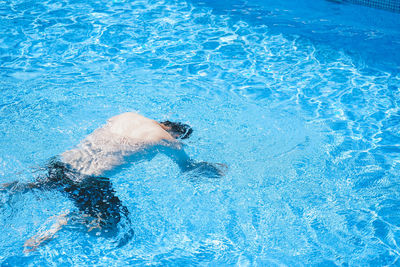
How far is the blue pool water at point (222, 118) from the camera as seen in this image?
3658 millimetres

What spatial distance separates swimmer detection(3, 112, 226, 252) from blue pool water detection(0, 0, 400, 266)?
0.15 m

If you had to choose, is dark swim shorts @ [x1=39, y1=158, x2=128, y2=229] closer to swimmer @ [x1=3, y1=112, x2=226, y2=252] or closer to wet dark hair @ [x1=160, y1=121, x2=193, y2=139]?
swimmer @ [x1=3, y1=112, x2=226, y2=252]

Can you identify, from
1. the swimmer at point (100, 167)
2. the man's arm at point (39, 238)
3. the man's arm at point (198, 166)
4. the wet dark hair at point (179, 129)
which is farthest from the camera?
the wet dark hair at point (179, 129)

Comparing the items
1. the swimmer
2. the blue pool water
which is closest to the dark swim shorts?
the swimmer

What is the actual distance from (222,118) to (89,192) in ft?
6.98

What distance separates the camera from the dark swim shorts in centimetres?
360

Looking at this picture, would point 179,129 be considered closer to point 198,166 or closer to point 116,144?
point 198,166

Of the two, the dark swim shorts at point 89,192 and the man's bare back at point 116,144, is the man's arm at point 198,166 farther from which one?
the dark swim shorts at point 89,192

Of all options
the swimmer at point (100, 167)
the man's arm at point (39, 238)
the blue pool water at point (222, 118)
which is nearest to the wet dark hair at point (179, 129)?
the blue pool water at point (222, 118)

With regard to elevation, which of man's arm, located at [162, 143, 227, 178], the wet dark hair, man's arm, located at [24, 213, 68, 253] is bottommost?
man's arm, located at [24, 213, 68, 253]

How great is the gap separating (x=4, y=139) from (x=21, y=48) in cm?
297

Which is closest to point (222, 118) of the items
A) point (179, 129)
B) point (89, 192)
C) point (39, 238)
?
point (179, 129)

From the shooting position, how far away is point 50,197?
3795 millimetres

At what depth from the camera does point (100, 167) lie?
145 inches
